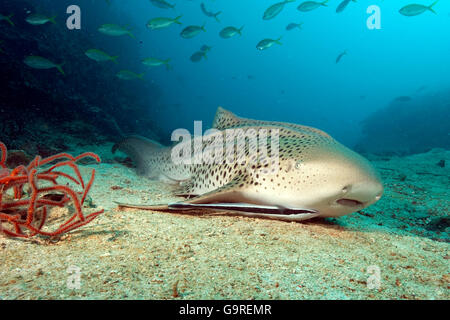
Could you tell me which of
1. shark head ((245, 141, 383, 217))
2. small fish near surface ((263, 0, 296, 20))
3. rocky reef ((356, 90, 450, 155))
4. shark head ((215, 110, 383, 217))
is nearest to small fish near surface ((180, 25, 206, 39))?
small fish near surface ((263, 0, 296, 20))

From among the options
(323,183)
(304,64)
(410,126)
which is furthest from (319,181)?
(304,64)

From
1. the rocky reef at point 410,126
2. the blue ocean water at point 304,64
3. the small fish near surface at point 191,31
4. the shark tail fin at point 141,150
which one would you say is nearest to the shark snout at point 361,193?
the shark tail fin at point 141,150

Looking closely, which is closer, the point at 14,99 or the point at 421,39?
the point at 14,99

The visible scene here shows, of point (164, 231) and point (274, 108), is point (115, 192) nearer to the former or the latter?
point (164, 231)

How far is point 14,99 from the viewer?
8.50 m

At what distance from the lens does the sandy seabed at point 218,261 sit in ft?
4.62

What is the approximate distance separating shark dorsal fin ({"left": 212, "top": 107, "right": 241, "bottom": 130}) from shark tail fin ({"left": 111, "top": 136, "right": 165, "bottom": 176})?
172 centimetres

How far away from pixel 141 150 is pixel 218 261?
198 inches

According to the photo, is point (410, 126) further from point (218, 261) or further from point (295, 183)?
point (218, 261)

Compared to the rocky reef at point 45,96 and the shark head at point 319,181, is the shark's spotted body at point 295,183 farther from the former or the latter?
the rocky reef at point 45,96

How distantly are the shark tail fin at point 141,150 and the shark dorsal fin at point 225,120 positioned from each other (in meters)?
1.72
